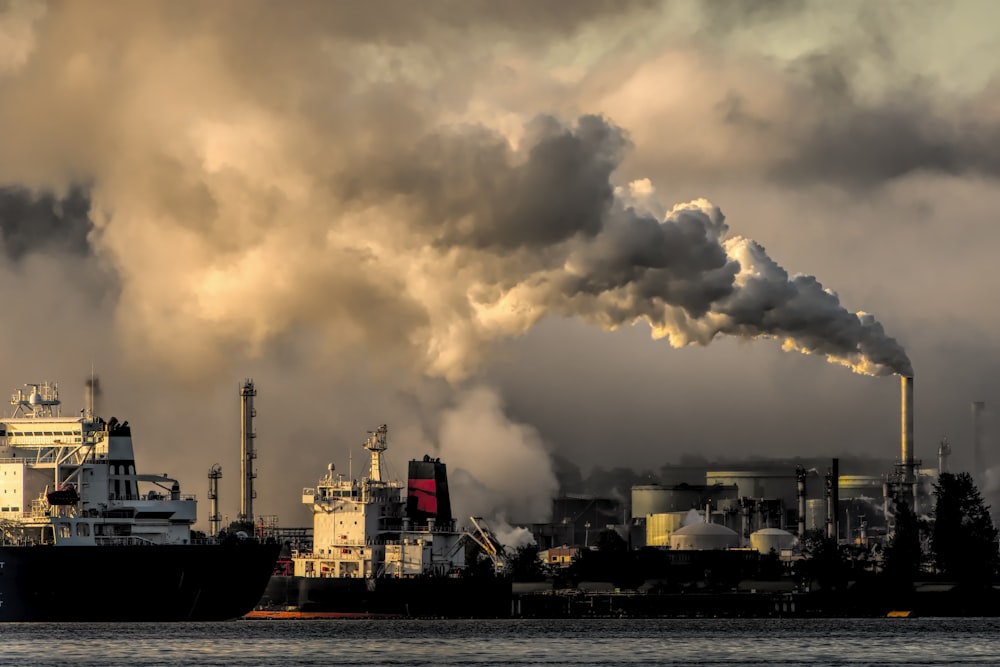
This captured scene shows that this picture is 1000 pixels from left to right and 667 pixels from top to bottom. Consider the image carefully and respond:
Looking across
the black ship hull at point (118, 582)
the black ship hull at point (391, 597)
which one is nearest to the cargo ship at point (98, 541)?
the black ship hull at point (118, 582)

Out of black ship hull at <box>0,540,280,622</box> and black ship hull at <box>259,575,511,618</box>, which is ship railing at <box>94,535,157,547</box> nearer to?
black ship hull at <box>0,540,280,622</box>

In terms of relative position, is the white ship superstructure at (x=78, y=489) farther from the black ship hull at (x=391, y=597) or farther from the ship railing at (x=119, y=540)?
the black ship hull at (x=391, y=597)

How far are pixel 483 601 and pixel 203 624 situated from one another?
120 ft

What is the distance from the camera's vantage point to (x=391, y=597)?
19475 cm

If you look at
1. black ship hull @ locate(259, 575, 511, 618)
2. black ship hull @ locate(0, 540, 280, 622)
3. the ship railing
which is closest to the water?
black ship hull @ locate(0, 540, 280, 622)

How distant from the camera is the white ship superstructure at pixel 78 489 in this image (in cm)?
15512

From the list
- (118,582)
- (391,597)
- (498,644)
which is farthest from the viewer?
(391,597)

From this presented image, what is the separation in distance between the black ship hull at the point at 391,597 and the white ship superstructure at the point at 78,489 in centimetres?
3763

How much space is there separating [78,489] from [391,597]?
45.6 meters

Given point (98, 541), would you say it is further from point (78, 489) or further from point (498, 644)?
point (498, 644)

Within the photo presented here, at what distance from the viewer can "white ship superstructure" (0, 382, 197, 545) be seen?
15512cm

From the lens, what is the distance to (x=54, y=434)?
16050 centimetres

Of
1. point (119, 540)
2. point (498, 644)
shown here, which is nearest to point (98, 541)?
point (119, 540)

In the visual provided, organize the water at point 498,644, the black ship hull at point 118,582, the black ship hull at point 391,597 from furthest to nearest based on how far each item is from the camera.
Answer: the black ship hull at point 391,597
the black ship hull at point 118,582
the water at point 498,644
